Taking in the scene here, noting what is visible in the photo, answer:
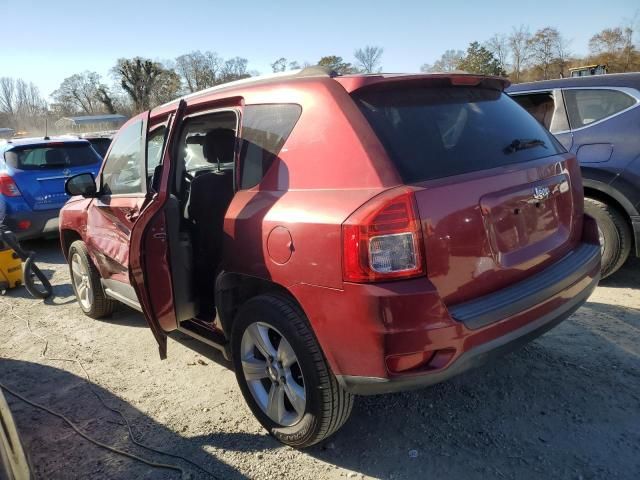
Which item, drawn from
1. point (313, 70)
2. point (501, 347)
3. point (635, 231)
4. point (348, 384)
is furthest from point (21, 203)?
point (635, 231)

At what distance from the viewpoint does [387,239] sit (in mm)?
1972

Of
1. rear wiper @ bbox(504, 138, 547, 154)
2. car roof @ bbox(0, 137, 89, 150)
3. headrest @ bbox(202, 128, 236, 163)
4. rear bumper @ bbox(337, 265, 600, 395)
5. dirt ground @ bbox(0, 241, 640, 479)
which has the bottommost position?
dirt ground @ bbox(0, 241, 640, 479)

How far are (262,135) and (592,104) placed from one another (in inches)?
138

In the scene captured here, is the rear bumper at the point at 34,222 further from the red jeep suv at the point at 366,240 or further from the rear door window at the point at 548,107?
the rear door window at the point at 548,107

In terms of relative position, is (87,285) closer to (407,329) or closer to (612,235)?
(407,329)

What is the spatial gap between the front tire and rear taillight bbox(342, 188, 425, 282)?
49 cm

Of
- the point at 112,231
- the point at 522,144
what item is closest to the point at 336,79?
the point at 522,144

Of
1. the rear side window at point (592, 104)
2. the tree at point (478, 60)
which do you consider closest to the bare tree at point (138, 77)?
the tree at point (478, 60)

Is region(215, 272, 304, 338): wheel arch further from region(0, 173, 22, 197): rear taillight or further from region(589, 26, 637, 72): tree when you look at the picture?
region(589, 26, 637, 72): tree

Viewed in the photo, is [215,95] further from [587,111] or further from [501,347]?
[587,111]

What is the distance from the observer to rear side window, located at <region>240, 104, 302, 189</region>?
246 cm

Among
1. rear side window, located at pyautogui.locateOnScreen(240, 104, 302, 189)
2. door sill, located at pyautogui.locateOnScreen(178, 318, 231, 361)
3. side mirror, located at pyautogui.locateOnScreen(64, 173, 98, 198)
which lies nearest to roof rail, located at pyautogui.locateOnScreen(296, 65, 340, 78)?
rear side window, located at pyautogui.locateOnScreen(240, 104, 302, 189)

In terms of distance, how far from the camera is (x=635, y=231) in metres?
4.11

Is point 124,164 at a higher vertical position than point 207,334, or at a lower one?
higher
